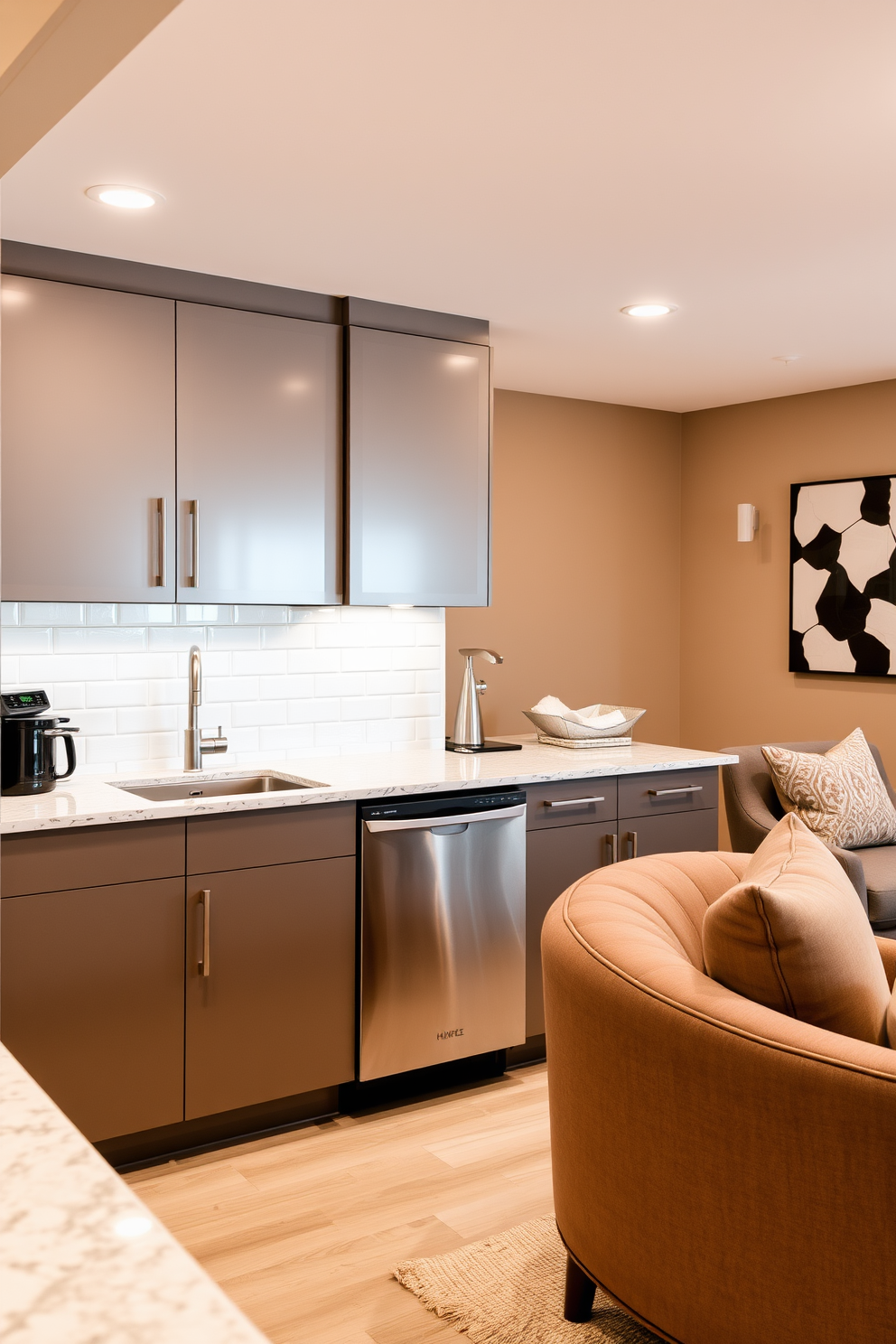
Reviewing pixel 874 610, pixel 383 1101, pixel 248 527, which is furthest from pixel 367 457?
pixel 874 610

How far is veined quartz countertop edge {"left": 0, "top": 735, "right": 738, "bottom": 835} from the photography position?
276 centimetres

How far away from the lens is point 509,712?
16.6 ft

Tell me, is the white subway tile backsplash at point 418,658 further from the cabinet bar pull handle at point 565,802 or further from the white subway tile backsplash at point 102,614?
the white subway tile backsplash at point 102,614

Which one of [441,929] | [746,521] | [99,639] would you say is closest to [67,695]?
[99,639]

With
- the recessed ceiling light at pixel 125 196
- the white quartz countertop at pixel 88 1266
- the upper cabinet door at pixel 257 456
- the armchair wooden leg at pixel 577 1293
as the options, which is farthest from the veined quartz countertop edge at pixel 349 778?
the white quartz countertop at pixel 88 1266

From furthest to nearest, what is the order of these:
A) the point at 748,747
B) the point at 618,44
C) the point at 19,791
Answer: the point at 748,747 < the point at 19,791 < the point at 618,44

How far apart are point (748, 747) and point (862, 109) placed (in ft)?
7.87

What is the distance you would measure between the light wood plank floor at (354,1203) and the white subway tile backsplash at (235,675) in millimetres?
1186

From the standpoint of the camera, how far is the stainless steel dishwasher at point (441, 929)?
3.20 meters

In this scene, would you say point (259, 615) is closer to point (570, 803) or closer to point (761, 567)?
point (570, 803)

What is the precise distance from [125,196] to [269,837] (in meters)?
1.65

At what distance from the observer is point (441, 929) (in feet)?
10.9

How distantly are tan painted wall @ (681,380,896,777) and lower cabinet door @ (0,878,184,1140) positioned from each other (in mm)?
3262

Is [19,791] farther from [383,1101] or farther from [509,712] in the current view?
[509,712]
